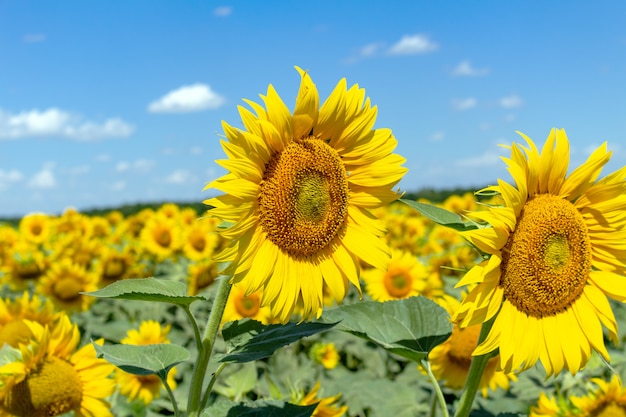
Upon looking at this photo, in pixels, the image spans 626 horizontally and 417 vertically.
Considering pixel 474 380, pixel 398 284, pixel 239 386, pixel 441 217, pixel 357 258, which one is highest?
pixel 441 217

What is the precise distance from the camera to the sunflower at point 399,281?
6574 mm

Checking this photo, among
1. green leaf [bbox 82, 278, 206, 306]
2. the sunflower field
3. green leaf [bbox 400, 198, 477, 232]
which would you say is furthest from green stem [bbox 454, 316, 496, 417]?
green leaf [bbox 82, 278, 206, 306]

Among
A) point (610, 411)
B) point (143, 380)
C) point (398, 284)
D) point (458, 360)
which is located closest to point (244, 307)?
point (143, 380)

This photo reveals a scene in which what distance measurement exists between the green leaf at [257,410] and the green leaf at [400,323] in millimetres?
302

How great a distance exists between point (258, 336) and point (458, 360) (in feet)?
7.70

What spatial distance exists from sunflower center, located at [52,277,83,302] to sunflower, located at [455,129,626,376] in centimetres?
556

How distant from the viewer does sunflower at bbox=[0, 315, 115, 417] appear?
2930 mm

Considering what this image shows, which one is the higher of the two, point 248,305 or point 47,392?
point 248,305

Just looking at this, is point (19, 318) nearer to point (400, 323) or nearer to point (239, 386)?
point (239, 386)

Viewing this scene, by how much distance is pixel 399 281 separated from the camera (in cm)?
662

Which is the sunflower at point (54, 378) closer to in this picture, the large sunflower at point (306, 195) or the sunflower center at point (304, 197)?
the large sunflower at point (306, 195)

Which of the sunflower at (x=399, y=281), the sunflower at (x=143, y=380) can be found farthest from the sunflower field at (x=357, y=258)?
the sunflower at (x=399, y=281)

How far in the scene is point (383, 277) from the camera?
669cm

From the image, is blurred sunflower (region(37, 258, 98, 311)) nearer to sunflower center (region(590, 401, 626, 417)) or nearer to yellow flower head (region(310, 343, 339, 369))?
yellow flower head (region(310, 343, 339, 369))
